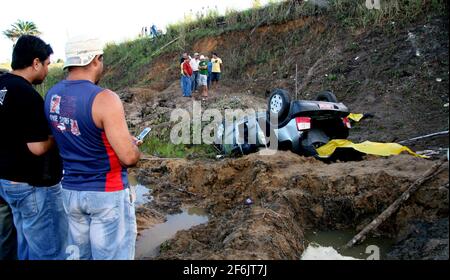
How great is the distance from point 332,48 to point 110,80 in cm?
1627

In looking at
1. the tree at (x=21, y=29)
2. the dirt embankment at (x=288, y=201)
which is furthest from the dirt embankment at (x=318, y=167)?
the tree at (x=21, y=29)

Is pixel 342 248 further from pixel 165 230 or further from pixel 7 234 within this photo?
pixel 7 234

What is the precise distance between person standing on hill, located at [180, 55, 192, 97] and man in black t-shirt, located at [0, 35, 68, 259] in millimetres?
12866

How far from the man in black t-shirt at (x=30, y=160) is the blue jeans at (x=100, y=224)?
443mm

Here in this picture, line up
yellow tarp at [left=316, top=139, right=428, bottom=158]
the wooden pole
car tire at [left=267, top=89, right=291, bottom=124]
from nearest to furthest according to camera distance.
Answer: the wooden pole < yellow tarp at [left=316, top=139, right=428, bottom=158] < car tire at [left=267, top=89, right=291, bottom=124]

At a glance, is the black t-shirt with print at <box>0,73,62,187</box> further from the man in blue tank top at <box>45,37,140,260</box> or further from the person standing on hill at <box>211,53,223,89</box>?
the person standing on hill at <box>211,53,223,89</box>

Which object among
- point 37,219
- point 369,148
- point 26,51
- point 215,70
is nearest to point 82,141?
point 37,219

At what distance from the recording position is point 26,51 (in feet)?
10.1

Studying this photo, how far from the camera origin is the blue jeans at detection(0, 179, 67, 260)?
3.04m

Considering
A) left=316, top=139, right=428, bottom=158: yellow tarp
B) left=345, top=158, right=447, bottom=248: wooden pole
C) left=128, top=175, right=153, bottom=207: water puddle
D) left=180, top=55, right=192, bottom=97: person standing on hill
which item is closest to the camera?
left=345, top=158, right=447, bottom=248: wooden pole

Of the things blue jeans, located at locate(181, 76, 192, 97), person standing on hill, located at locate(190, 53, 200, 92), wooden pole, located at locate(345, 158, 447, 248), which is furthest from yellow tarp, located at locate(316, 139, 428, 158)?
person standing on hill, located at locate(190, 53, 200, 92)

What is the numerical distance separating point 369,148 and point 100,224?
499 centimetres
